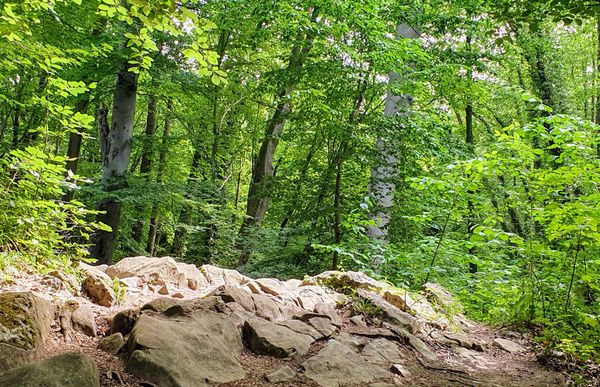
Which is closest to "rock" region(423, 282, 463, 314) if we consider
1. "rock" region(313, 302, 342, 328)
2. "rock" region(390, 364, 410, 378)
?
"rock" region(313, 302, 342, 328)

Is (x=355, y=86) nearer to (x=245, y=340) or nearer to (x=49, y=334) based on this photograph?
(x=245, y=340)

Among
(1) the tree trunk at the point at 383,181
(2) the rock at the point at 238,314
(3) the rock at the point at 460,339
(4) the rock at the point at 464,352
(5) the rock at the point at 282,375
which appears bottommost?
(4) the rock at the point at 464,352

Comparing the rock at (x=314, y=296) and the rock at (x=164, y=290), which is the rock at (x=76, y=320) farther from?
the rock at (x=314, y=296)

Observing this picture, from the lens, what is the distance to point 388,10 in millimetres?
9773

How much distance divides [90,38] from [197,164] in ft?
A: 21.0

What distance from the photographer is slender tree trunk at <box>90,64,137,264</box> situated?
807cm

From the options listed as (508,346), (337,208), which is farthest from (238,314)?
(337,208)

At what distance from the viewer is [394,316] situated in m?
4.95

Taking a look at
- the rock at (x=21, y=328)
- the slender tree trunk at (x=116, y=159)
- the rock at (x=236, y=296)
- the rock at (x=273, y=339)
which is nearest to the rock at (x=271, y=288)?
the rock at (x=236, y=296)

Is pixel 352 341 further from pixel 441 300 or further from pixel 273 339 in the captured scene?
pixel 441 300

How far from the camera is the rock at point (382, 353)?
368cm

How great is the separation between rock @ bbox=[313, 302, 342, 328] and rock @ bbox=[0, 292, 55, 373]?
2688 millimetres

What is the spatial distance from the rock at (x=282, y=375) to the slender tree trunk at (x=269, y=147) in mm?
5312

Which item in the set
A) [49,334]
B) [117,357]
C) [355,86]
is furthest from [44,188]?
[355,86]
